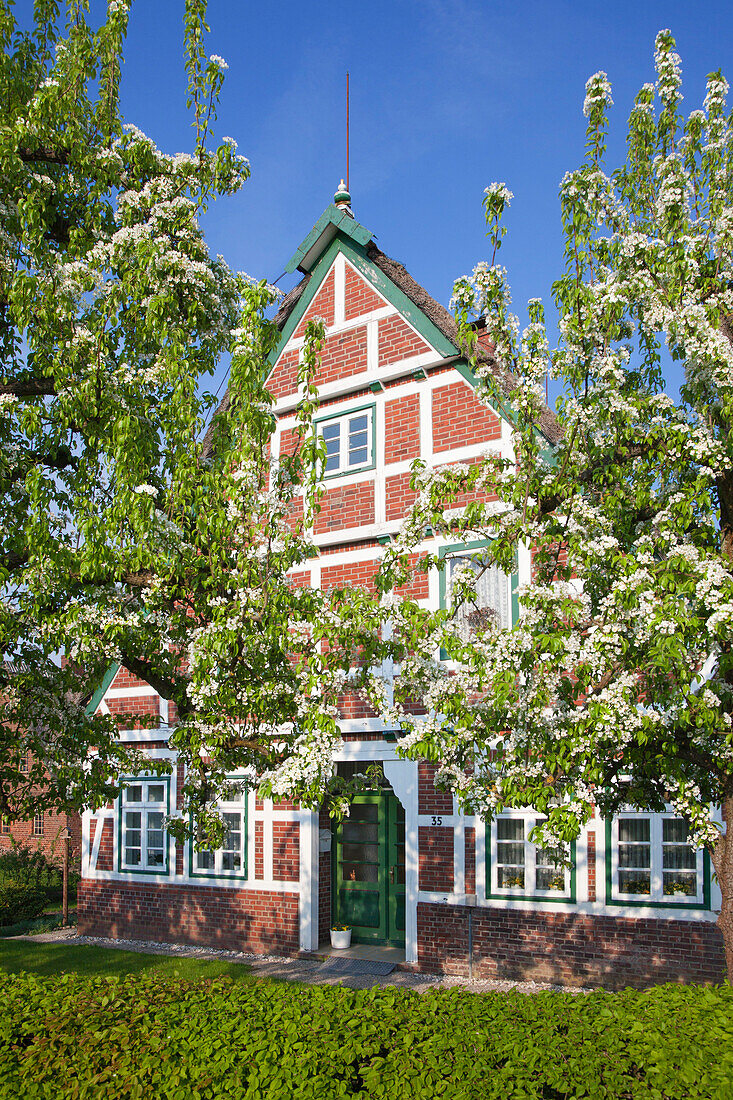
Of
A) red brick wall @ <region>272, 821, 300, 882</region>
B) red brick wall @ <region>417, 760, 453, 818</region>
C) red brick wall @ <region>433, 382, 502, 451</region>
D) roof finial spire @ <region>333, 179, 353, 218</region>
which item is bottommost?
red brick wall @ <region>272, 821, 300, 882</region>

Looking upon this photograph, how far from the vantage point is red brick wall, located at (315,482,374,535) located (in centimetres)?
1229

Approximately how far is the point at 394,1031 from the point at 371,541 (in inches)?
318

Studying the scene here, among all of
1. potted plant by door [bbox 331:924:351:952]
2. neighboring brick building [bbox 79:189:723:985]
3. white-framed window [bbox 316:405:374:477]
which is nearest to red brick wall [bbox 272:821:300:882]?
neighboring brick building [bbox 79:189:723:985]

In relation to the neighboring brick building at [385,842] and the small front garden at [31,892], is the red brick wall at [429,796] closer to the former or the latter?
the neighboring brick building at [385,842]

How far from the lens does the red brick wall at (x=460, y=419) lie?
37.1 feet

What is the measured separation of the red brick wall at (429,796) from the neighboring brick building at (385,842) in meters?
0.03

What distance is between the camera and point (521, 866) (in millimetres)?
10359

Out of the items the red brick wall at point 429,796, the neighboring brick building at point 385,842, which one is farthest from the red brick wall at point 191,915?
the red brick wall at point 429,796

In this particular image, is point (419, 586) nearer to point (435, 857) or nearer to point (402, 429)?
point (402, 429)

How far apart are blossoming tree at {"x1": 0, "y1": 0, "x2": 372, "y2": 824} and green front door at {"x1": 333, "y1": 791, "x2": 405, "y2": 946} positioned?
5.60 meters

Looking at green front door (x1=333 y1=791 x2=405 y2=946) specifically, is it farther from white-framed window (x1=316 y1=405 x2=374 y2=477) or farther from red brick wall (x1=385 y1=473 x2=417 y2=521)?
white-framed window (x1=316 y1=405 x2=374 y2=477)

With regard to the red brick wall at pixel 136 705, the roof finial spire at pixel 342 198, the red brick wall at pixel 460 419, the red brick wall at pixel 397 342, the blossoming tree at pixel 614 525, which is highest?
the roof finial spire at pixel 342 198

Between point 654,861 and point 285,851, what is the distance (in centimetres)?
535

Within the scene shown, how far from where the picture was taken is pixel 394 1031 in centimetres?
455
